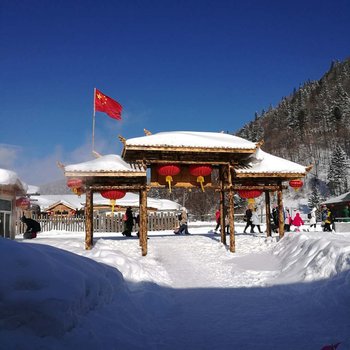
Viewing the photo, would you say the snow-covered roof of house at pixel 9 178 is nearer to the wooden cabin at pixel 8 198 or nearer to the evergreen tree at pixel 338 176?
the wooden cabin at pixel 8 198

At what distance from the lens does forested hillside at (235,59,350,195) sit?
8094 cm

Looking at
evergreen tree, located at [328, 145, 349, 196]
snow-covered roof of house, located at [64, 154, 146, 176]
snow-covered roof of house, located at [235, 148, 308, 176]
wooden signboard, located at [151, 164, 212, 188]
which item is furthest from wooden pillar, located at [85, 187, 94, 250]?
evergreen tree, located at [328, 145, 349, 196]

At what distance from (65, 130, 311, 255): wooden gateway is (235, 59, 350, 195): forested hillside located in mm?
62180

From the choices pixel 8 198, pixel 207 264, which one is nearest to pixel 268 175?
pixel 207 264

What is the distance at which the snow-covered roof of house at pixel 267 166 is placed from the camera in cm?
1245

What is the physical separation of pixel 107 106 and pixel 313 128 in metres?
89.2

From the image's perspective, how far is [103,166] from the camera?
11.6 m

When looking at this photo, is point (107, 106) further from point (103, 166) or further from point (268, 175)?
point (268, 175)

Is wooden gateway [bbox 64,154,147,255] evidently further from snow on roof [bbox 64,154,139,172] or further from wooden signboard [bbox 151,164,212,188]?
wooden signboard [bbox 151,164,212,188]

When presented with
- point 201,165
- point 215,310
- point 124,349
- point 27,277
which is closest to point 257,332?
point 215,310

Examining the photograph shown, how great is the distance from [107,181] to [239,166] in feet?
18.0

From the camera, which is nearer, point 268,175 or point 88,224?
point 88,224

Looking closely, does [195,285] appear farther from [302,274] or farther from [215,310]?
[302,274]

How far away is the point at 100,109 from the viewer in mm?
13945
